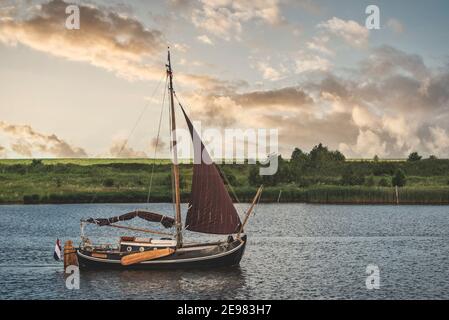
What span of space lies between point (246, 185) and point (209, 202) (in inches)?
3210

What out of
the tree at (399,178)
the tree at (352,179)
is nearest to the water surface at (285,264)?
the tree at (399,178)

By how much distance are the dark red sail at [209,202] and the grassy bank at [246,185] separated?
52.5 m

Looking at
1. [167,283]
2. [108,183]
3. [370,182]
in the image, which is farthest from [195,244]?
[108,183]

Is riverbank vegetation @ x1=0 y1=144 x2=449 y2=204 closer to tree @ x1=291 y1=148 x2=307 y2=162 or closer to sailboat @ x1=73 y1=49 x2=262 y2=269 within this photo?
tree @ x1=291 y1=148 x2=307 y2=162

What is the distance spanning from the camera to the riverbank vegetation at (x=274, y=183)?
4048 inches

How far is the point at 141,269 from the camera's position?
43.7 metres

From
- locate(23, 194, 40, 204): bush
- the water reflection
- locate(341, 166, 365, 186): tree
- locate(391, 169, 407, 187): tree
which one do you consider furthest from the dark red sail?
locate(341, 166, 365, 186): tree

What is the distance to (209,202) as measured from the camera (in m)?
44.2

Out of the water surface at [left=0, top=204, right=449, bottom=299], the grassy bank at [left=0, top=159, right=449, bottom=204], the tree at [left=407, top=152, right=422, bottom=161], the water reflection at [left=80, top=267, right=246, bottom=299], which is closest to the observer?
the water reflection at [left=80, top=267, right=246, bottom=299]

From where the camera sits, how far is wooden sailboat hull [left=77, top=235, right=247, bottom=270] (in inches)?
1711

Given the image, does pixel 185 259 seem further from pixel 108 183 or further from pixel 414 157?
pixel 414 157

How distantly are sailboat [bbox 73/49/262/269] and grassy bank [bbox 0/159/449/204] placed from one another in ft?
168

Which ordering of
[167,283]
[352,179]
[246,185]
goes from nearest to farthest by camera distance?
[167,283], [352,179], [246,185]
